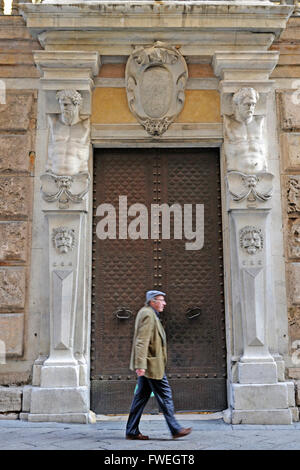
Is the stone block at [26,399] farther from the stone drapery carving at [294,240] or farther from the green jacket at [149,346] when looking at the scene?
the stone drapery carving at [294,240]

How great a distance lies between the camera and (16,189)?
6.67m

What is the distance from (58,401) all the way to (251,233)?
3017 millimetres

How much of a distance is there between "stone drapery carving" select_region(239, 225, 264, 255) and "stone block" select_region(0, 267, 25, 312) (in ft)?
9.11

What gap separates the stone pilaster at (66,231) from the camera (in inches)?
233

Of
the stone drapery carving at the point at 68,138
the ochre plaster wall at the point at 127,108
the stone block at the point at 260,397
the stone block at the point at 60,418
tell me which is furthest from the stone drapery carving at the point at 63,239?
the stone block at the point at 260,397

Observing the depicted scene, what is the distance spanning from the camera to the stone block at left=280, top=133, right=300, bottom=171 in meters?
6.73

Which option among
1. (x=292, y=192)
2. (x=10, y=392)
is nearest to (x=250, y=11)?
(x=292, y=192)

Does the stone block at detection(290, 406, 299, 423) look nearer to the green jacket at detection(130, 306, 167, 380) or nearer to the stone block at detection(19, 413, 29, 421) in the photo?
the green jacket at detection(130, 306, 167, 380)

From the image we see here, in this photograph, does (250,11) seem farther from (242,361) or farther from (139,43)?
(242,361)

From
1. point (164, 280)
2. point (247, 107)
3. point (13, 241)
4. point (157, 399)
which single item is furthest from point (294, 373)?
point (13, 241)

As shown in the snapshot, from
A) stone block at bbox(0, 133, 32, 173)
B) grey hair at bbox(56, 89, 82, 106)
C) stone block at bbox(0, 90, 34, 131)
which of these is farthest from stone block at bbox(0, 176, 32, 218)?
grey hair at bbox(56, 89, 82, 106)

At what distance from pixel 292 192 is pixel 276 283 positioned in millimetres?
1204

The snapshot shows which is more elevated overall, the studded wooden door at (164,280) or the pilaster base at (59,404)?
the studded wooden door at (164,280)

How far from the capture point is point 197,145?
6906 millimetres
